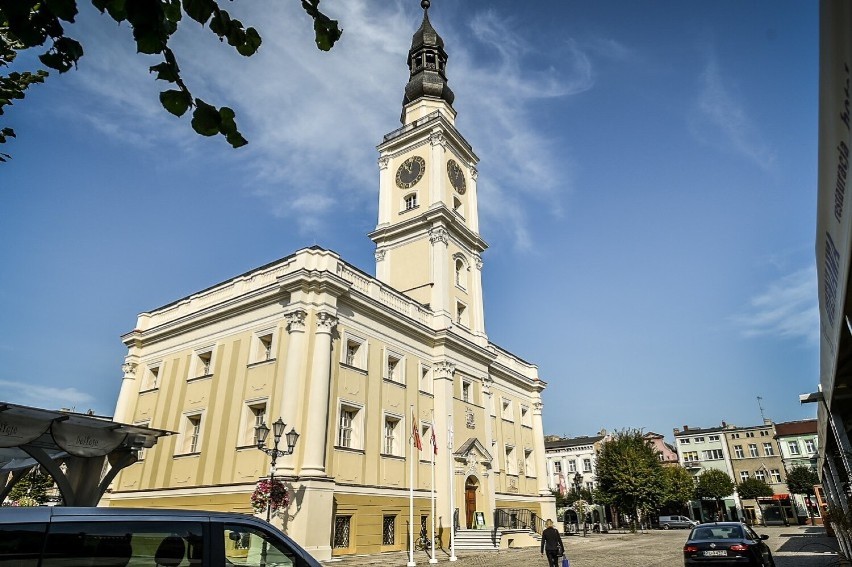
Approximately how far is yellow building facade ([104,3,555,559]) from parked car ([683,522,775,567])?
12.4 meters

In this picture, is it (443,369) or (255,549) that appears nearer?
(255,549)

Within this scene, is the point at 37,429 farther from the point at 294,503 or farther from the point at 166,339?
the point at 166,339

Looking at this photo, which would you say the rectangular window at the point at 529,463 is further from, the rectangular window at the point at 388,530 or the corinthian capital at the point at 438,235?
the corinthian capital at the point at 438,235

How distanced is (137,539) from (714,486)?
71640mm

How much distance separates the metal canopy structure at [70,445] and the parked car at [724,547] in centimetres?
1290

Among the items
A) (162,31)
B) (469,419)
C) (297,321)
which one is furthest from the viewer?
(469,419)

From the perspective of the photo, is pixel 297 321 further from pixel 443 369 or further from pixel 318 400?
pixel 443 369

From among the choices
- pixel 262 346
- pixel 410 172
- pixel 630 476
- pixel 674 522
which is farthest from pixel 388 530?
pixel 674 522

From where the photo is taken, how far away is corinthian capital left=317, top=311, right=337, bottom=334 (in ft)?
72.9

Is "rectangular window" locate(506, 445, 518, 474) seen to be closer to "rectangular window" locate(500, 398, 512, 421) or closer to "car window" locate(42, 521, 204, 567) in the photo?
"rectangular window" locate(500, 398, 512, 421)

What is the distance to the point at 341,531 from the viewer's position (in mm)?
20828

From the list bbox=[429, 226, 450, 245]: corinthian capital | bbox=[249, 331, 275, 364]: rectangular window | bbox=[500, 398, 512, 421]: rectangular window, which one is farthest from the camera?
bbox=[500, 398, 512, 421]: rectangular window

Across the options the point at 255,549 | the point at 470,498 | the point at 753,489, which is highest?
the point at 753,489

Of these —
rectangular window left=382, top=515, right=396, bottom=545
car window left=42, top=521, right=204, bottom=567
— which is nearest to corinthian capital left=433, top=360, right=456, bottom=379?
rectangular window left=382, top=515, right=396, bottom=545
